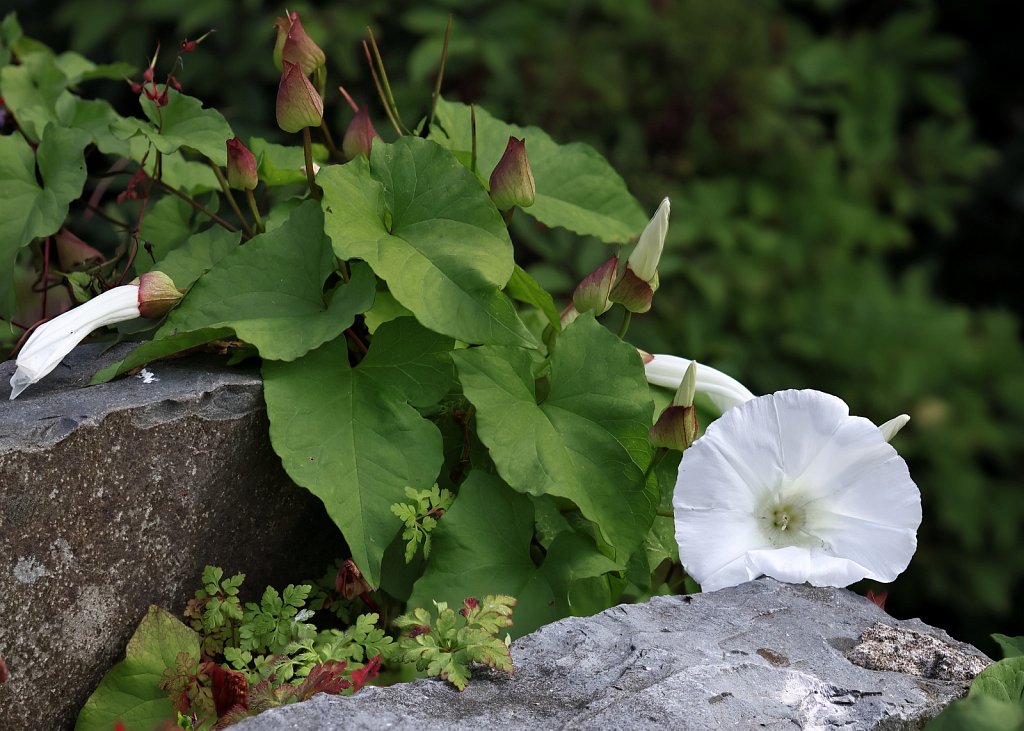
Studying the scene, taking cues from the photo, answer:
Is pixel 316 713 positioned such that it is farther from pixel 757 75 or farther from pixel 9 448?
pixel 757 75

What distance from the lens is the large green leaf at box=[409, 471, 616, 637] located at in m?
1.55

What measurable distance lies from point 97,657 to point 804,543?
0.97 metres

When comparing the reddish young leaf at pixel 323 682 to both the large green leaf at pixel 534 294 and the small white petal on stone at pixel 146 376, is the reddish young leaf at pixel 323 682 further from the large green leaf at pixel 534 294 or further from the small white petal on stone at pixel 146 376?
the large green leaf at pixel 534 294

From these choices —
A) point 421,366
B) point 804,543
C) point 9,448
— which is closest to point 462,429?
point 421,366

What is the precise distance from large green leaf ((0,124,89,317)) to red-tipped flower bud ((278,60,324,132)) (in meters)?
0.35

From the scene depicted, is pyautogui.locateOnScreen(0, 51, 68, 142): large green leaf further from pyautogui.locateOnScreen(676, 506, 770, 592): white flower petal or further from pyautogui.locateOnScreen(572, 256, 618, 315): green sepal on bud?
pyautogui.locateOnScreen(676, 506, 770, 592): white flower petal

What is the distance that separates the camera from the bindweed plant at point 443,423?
151 cm

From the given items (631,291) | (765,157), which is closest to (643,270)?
(631,291)

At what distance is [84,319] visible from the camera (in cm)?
158

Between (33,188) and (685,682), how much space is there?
1.24 meters

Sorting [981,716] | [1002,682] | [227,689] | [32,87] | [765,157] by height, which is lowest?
[765,157]

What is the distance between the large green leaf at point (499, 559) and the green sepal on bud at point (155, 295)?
0.50 m

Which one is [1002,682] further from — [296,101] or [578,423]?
[296,101]

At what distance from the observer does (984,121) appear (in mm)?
4344
